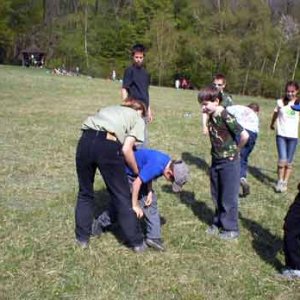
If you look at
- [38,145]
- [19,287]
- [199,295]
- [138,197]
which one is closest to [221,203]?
[138,197]

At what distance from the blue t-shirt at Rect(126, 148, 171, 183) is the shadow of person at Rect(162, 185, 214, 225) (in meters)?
1.40

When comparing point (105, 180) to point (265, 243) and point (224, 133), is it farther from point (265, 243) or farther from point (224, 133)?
point (265, 243)

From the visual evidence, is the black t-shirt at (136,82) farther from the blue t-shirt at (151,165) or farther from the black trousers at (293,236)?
the black trousers at (293,236)

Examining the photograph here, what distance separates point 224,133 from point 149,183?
0.99 metres

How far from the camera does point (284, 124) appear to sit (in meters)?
7.61

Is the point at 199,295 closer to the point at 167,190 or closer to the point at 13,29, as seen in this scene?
the point at 167,190

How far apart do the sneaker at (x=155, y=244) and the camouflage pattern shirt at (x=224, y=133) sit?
3.65 ft

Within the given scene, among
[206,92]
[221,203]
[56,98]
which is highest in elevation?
[206,92]

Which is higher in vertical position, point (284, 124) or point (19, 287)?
point (284, 124)

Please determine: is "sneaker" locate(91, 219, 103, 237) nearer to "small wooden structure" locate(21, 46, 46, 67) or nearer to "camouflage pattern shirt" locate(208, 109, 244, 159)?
"camouflage pattern shirt" locate(208, 109, 244, 159)

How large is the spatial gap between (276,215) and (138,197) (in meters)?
2.11

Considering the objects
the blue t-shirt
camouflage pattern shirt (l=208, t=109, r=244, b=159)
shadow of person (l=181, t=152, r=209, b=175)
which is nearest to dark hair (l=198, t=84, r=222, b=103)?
camouflage pattern shirt (l=208, t=109, r=244, b=159)

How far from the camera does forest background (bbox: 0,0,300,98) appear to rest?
48.6 meters

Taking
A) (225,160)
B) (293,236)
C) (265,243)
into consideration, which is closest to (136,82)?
(225,160)
